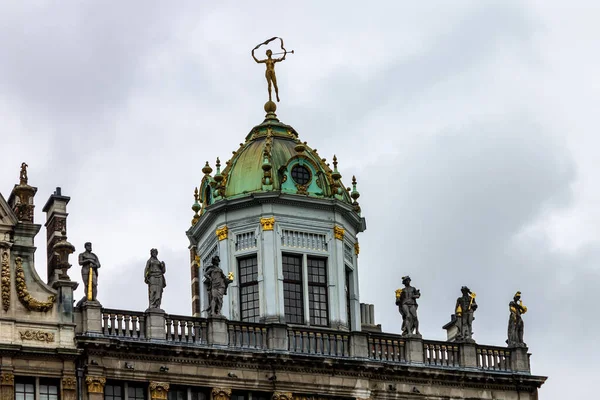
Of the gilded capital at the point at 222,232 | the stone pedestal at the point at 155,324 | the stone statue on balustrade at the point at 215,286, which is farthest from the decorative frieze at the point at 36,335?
the gilded capital at the point at 222,232

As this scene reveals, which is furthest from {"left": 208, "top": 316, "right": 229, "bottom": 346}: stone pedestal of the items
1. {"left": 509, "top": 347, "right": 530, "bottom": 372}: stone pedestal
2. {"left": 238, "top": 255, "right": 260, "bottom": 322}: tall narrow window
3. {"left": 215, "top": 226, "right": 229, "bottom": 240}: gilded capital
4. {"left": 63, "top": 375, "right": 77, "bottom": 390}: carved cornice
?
{"left": 509, "top": 347, "right": 530, "bottom": 372}: stone pedestal

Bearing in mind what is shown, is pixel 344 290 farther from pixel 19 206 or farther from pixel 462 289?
pixel 19 206

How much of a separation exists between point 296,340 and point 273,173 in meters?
7.97

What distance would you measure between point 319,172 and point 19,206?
13583 millimetres

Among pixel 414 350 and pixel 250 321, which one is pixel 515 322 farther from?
pixel 250 321

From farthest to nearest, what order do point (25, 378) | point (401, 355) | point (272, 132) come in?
point (272, 132)
point (401, 355)
point (25, 378)

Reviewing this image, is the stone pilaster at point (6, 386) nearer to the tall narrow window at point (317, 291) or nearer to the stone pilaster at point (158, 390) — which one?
the stone pilaster at point (158, 390)

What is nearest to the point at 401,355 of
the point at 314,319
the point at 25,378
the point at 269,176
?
the point at 314,319

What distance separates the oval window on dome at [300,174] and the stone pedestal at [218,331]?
8403mm

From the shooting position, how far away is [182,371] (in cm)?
7625

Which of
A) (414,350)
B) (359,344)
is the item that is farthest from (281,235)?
(414,350)

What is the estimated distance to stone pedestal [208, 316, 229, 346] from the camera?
77188 millimetres

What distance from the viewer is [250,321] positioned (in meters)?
81.1

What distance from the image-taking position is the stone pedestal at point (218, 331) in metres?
77.2
